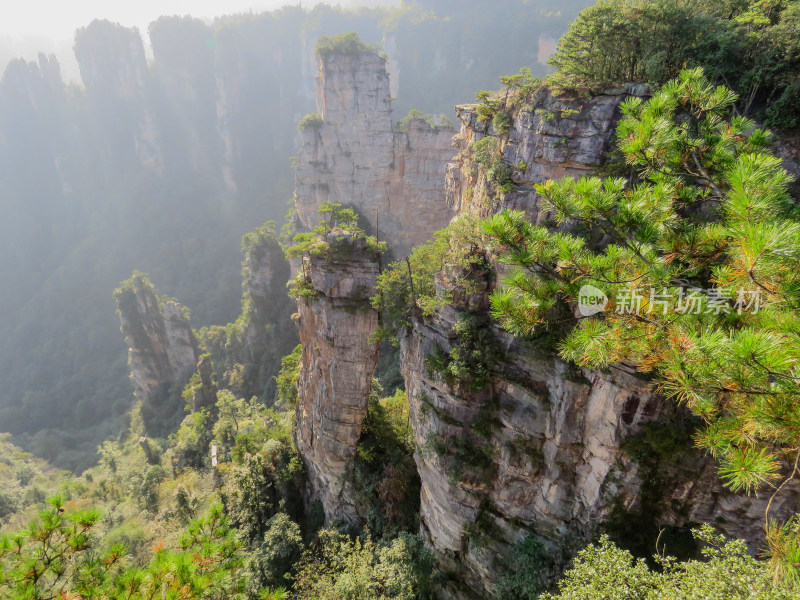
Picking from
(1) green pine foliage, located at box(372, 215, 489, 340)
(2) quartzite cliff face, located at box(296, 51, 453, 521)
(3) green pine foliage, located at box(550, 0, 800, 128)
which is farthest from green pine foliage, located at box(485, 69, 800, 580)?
(2) quartzite cliff face, located at box(296, 51, 453, 521)

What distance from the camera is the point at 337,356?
14.3 meters

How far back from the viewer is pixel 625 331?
3754 millimetres

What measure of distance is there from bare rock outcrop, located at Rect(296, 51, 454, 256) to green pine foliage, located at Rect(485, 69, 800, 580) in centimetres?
A: 2607

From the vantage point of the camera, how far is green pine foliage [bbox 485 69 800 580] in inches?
105

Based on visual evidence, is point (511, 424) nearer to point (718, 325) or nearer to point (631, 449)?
point (631, 449)

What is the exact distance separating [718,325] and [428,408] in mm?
8141

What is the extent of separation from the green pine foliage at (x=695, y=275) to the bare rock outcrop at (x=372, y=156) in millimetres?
26072

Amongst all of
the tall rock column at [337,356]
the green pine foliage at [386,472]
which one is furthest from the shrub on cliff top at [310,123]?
the green pine foliage at [386,472]

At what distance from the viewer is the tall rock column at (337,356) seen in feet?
44.7

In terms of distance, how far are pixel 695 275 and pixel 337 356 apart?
12.0m

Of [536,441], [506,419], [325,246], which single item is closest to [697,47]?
[506,419]

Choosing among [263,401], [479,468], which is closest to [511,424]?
[479,468]

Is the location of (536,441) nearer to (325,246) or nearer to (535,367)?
(535,367)

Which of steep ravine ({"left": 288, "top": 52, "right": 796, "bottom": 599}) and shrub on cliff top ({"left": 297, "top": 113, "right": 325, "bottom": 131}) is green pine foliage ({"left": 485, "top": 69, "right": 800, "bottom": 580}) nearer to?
steep ravine ({"left": 288, "top": 52, "right": 796, "bottom": 599})
